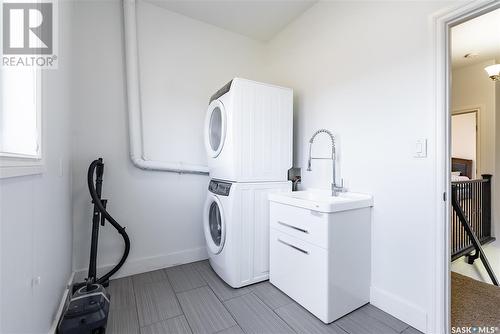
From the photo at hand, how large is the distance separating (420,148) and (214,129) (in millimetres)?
1717

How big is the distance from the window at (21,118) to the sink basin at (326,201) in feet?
5.04

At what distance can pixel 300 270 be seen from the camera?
1.78 m

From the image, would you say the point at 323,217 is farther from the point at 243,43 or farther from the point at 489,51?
the point at 489,51

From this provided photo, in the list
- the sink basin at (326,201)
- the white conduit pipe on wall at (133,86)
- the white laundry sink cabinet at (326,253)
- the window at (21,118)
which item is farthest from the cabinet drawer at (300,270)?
the window at (21,118)

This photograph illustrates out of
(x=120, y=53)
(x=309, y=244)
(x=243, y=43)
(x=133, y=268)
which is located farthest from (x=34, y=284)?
(x=243, y=43)

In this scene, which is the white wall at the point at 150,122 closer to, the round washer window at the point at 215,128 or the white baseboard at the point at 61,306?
the white baseboard at the point at 61,306

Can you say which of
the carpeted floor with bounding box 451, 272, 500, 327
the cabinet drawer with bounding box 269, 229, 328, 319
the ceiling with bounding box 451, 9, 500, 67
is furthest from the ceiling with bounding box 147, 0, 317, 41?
the carpeted floor with bounding box 451, 272, 500, 327

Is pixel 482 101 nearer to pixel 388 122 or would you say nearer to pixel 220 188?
pixel 388 122

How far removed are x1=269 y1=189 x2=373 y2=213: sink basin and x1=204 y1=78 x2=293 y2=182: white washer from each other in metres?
0.30

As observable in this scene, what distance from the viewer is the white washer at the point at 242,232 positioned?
78.2 inches

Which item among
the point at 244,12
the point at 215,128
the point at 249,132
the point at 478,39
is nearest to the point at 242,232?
the point at 249,132

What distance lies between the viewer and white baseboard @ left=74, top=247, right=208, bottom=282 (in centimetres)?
216

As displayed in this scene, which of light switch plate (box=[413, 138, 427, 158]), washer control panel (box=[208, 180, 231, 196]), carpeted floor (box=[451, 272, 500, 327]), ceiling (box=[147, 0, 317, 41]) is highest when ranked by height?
ceiling (box=[147, 0, 317, 41])

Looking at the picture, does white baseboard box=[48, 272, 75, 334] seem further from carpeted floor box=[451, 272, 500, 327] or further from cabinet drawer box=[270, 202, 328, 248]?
carpeted floor box=[451, 272, 500, 327]
